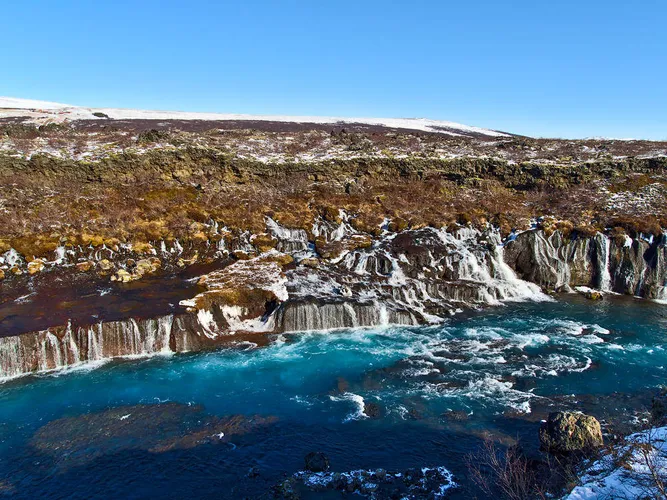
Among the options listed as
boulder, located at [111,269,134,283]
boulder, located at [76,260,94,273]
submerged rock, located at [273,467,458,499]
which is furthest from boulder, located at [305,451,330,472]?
boulder, located at [76,260,94,273]

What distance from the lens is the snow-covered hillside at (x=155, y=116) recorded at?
72.1m

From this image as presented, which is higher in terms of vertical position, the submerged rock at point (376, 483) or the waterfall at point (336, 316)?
the waterfall at point (336, 316)

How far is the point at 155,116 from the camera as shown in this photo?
81875mm

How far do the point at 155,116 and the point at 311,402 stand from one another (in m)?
74.7

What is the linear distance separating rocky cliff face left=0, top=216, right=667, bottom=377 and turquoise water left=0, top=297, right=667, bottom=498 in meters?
1.36

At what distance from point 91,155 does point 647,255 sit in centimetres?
5313

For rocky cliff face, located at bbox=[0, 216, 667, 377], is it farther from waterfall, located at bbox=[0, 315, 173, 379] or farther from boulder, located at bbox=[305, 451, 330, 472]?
boulder, located at bbox=[305, 451, 330, 472]

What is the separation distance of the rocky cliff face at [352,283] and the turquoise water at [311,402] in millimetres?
1364

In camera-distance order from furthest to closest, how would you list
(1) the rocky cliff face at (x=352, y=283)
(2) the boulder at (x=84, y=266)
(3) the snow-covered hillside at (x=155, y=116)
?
(3) the snow-covered hillside at (x=155, y=116), (2) the boulder at (x=84, y=266), (1) the rocky cliff face at (x=352, y=283)

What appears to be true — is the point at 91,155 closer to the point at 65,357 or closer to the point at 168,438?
the point at 65,357

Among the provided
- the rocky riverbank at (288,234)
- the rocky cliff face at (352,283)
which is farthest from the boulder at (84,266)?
the rocky cliff face at (352,283)

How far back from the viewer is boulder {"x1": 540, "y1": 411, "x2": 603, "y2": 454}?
1616cm

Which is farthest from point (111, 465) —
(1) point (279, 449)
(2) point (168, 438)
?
(1) point (279, 449)

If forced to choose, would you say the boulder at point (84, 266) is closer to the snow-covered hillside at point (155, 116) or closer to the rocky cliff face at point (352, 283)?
the rocky cliff face at point (352, 283)
